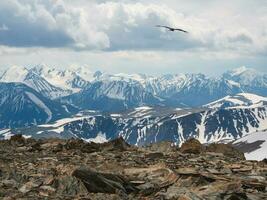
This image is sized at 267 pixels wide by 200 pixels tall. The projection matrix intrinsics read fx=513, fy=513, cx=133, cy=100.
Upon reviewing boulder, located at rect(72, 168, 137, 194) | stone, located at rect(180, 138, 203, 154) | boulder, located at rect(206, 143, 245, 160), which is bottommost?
boulder, located at rect(206, 143, 245, 160)

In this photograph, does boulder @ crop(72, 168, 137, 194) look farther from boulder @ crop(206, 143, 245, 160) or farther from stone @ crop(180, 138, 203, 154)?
boulder @ crop(206, 143, 245, 160)

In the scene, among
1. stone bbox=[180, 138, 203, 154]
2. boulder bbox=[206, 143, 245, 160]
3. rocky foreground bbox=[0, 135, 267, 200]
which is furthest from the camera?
boulder bbox=[206, 143, 245, 160]

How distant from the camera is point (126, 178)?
1823 cm

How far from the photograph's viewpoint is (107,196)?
1540 centimetres

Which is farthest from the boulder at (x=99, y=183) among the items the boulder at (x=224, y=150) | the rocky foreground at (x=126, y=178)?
the boulder at (x=224, y=150)

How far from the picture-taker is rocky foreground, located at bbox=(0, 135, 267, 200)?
1561 cm

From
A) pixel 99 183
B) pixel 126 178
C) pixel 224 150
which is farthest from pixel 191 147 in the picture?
pixel 99 183

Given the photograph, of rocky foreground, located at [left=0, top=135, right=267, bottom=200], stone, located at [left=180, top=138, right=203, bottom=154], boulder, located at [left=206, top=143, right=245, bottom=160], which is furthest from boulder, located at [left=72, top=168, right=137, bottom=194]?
boulder, located at [left=206, top=143, right=245, bottom=160]

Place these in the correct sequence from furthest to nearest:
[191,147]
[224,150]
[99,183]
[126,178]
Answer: [224,150] < [191,147] < [126,178] < [99,183]

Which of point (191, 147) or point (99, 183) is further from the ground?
point (99, 183)

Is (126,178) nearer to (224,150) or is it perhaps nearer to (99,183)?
(99,183)

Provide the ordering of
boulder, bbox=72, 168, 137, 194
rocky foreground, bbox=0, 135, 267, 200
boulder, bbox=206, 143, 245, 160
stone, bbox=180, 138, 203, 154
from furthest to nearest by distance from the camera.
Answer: boulder, bbox=206, 143, 245, 160, stone, bbox=180, 138, 203, 154, boulder, bbox=72, 168, 137, 194, rocky foreground, bbox=0, 135, 267, 200

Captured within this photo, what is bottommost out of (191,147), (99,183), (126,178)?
(191,147)

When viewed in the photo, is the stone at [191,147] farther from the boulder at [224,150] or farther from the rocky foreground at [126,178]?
the rocky foreground at [126,178]
